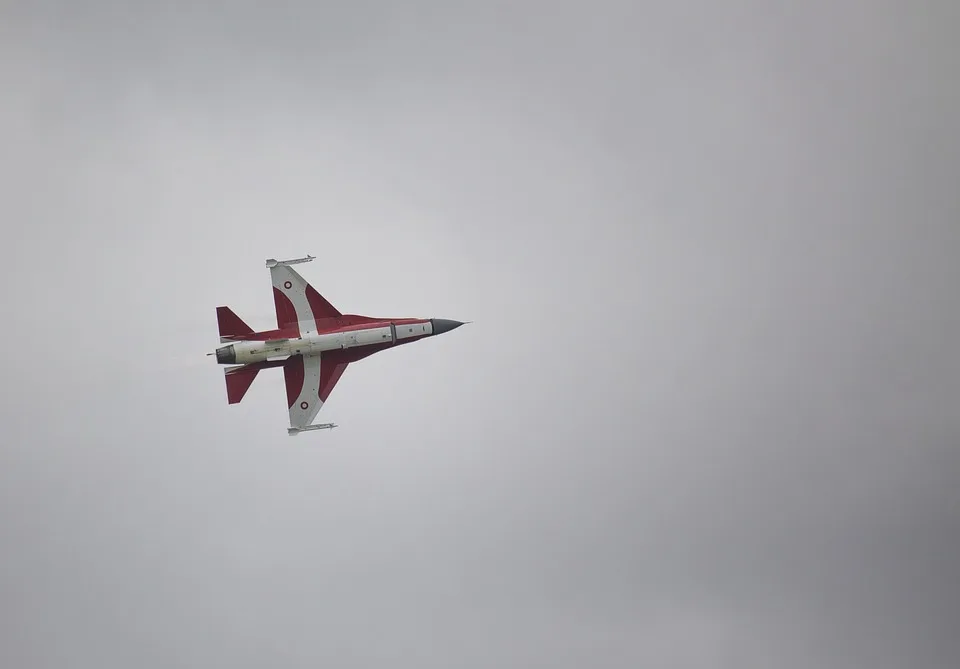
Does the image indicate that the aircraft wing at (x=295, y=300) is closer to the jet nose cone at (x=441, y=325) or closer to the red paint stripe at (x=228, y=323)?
the red paint stripe at (x=228, y=323)

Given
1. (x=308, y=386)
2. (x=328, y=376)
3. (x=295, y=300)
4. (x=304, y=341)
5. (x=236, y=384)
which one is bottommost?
(x=308, y=386)

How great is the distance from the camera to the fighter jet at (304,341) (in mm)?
66688

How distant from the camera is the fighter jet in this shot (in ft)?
219

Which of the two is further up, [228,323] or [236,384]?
[228,323]

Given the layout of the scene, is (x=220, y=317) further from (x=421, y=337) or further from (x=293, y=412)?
(x=421, y=337)

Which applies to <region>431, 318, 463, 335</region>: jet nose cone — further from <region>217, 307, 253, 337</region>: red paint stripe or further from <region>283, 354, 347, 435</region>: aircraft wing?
<region>217, 307, 253, 337</region>: red paint stripe

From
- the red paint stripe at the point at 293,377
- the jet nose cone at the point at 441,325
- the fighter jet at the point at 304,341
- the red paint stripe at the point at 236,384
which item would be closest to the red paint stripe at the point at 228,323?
the fighter jet at the point at 304,341

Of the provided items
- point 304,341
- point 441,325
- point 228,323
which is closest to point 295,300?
point 304,341

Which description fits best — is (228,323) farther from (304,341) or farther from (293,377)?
(293,377)

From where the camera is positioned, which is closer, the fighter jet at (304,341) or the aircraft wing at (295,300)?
the fighter jet at (304,341)

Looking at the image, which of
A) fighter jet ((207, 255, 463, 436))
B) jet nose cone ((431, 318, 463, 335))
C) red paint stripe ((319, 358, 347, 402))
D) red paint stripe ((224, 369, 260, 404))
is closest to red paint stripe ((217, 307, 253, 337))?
fighter jet ((207, 255, 463, 436))

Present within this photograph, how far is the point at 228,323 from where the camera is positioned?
218 feet

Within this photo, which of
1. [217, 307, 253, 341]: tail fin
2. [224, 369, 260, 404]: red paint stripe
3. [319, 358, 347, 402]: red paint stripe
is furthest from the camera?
[319, 358, 347, 402]: red paint stripe

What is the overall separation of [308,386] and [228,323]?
6.35 m
